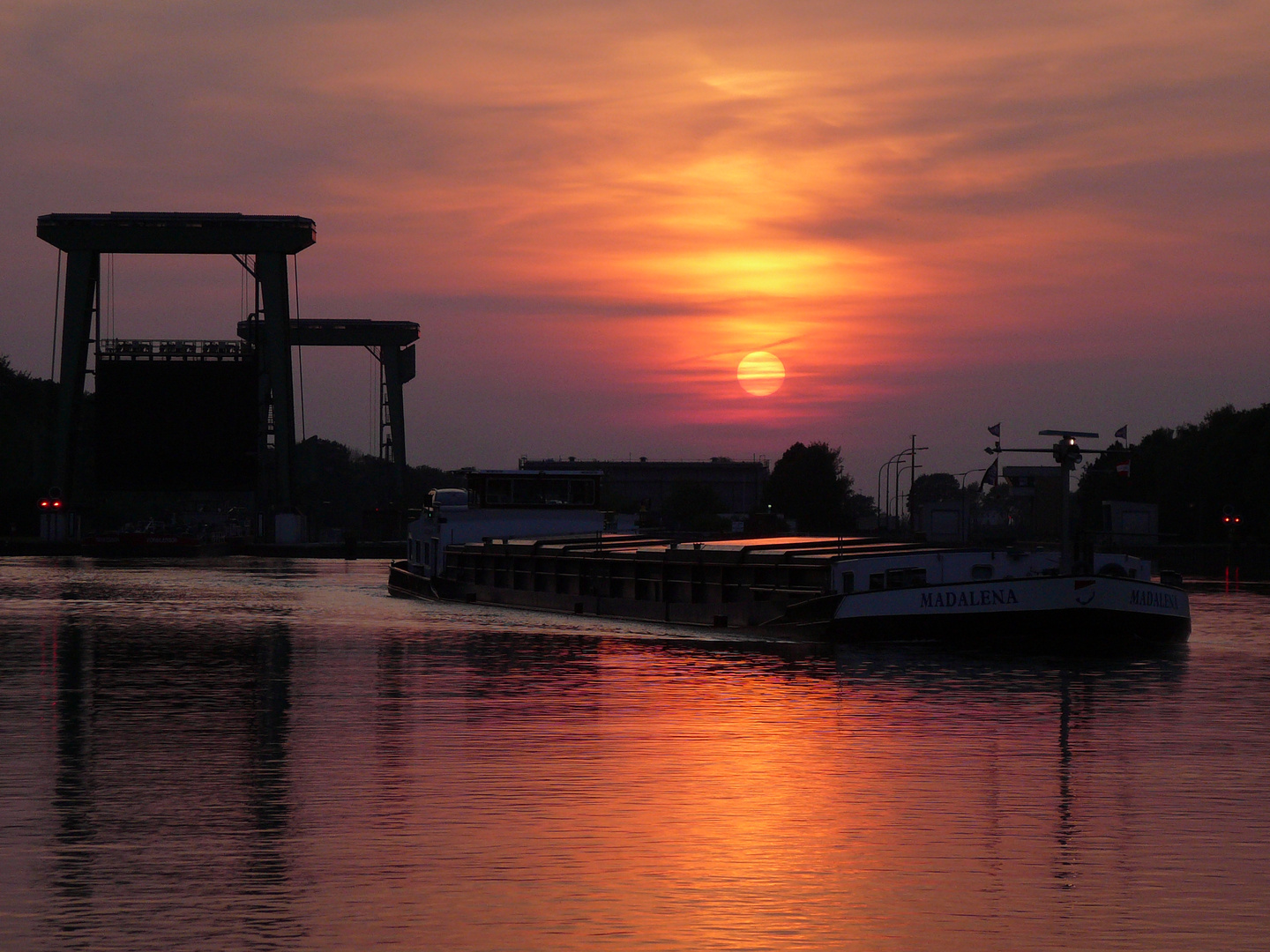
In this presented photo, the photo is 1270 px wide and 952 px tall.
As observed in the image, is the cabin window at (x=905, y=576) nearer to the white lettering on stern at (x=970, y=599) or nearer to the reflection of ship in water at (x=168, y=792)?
the white lettering on stern at (x=970, y=599)

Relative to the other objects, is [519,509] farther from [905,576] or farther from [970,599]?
[970,599]

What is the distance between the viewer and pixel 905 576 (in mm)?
42188

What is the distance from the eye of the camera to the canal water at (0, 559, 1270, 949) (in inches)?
463

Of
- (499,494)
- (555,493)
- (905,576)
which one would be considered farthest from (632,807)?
(499,494)

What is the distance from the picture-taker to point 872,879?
13.2 metres

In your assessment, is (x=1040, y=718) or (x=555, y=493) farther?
(x=555, y=493)

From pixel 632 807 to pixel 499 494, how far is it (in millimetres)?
55519

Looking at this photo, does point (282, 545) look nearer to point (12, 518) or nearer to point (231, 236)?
point (231, 236)

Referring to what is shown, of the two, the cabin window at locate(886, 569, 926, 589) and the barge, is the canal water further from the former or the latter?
the cabin window at locate(886, 569, 926, 589)

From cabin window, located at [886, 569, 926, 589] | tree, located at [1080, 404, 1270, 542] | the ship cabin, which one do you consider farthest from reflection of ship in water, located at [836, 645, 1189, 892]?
tree, located at [1080, 404, 1270, 542]

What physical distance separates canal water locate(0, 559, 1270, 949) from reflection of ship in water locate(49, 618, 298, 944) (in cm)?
6

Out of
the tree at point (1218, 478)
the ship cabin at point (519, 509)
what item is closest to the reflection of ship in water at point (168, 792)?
the ship cabin at point (519, 509)

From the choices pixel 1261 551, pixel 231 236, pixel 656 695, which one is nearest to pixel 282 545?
pixel 231 236

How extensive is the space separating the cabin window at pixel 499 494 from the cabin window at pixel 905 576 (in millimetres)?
31771
